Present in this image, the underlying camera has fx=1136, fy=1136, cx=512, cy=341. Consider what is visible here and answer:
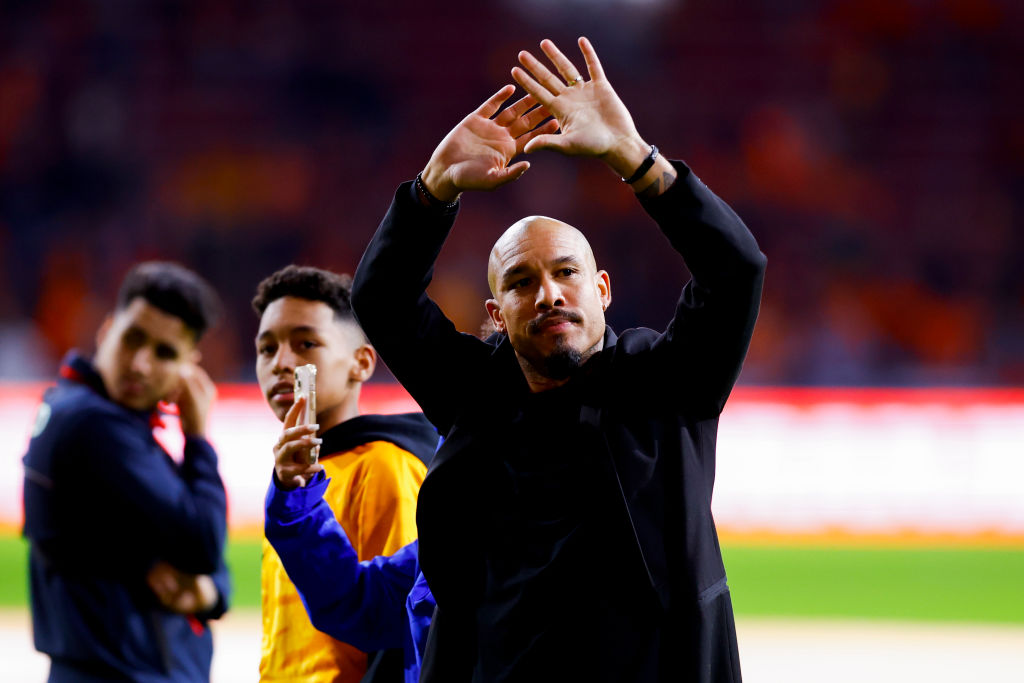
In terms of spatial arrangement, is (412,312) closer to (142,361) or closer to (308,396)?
(308,396)

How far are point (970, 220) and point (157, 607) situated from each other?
14.9 metres

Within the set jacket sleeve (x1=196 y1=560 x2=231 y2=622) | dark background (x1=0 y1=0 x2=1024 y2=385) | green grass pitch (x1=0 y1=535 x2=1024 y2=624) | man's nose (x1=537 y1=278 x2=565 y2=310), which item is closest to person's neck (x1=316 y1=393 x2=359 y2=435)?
jacket sleeve (x1=196 y1=560 x2=231 y2=622)

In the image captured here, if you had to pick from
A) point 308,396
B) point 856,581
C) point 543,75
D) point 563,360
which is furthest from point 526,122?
point 856,581

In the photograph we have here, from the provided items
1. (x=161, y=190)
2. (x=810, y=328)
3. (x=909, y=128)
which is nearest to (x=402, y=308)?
(x=810, y=328)

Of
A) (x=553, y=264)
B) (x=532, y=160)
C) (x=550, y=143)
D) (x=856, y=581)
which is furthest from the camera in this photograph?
(x=532, y=160)

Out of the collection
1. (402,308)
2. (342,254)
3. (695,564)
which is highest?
(342,254)

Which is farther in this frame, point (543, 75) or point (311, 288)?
point (311, 288)

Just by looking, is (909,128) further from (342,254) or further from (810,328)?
(342,254)

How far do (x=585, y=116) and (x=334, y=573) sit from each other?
1.22m

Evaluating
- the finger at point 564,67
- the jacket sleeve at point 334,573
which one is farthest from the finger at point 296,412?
the finger at point 564,67

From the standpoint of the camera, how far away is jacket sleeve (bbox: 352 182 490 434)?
8.20 feet

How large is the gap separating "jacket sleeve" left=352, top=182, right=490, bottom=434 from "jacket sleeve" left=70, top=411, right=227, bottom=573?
1277mm

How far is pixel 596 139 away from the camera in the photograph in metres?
2.30

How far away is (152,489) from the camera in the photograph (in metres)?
3.54
